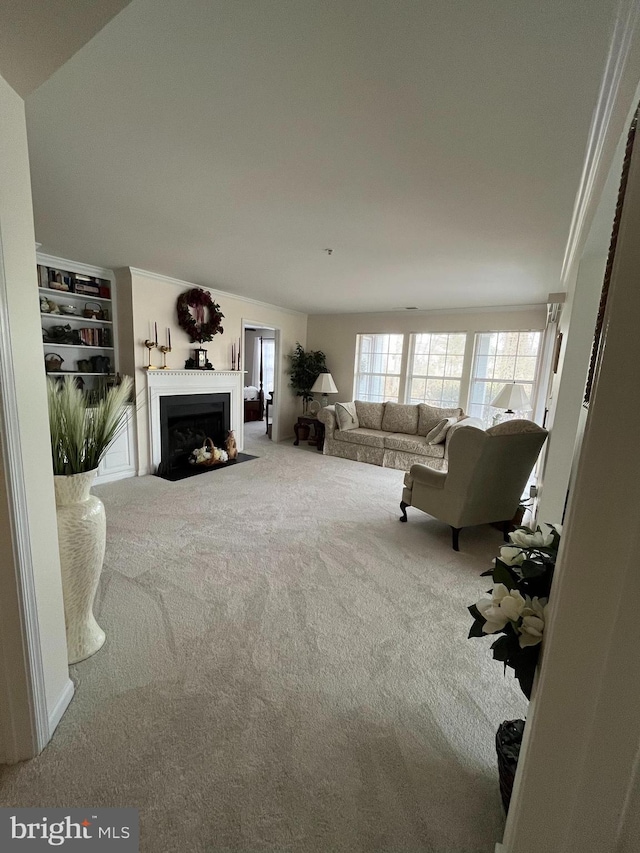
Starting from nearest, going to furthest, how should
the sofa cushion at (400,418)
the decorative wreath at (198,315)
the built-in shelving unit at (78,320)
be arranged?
the built-in shelving unit at (78,320)
the decorative wreath at (198,315)
the sofa cushion at (400,418)

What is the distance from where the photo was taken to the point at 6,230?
102 cm

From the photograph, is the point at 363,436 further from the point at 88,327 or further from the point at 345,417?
the point at 88,327

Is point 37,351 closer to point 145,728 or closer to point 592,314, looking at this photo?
point 145,728

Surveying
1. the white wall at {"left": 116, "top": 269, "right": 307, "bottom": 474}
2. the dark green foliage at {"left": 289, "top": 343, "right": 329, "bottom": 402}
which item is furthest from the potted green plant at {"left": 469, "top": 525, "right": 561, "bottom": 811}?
the dark green foliage at {"left": 289, "top": 343, "right": 329, "bottom": 402}

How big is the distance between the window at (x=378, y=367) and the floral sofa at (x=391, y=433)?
28.8 inches

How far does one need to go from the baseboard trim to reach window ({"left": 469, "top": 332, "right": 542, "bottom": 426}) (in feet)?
16.8

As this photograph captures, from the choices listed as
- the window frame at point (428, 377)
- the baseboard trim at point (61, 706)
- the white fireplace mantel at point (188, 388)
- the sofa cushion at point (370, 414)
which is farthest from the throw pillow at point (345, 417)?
the baseboard trim at point (61, 706)

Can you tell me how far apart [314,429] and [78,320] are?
3.84 meters

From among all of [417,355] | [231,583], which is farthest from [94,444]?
[417,355]

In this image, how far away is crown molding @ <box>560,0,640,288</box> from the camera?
35.5 inches

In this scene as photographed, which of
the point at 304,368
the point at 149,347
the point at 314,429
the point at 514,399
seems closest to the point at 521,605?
the point at 514,399

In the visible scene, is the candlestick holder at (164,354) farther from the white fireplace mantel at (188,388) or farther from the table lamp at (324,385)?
the table lamp at (324,385)

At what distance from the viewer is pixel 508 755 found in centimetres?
108

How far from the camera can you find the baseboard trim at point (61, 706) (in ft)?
4.23
